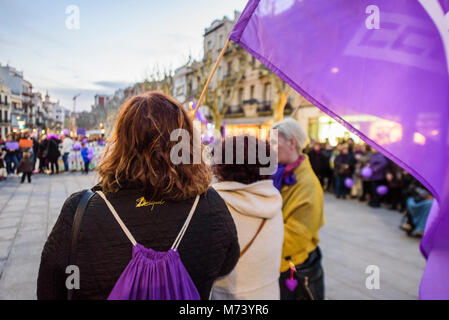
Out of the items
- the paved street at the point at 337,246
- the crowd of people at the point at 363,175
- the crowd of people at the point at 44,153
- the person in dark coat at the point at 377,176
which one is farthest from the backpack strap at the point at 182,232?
the crowd of people at the point at 44,153

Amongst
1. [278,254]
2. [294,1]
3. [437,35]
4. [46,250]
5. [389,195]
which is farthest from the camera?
[389,195]

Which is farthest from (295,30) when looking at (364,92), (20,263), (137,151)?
(20,263)

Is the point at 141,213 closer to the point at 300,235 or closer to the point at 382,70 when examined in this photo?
the point at 300,235

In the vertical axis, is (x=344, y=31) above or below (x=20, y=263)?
above

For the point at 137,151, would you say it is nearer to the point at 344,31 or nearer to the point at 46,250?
the point at 46,250

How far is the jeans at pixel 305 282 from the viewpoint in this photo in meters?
2.10

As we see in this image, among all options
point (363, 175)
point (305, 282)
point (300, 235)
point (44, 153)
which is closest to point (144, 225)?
point (300, 235)

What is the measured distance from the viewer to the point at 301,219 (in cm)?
212

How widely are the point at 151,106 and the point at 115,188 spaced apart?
13.4 inches

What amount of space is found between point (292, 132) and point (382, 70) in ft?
2.66

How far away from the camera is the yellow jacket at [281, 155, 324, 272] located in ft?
6.84

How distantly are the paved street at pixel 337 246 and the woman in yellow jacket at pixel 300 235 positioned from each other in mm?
1418
